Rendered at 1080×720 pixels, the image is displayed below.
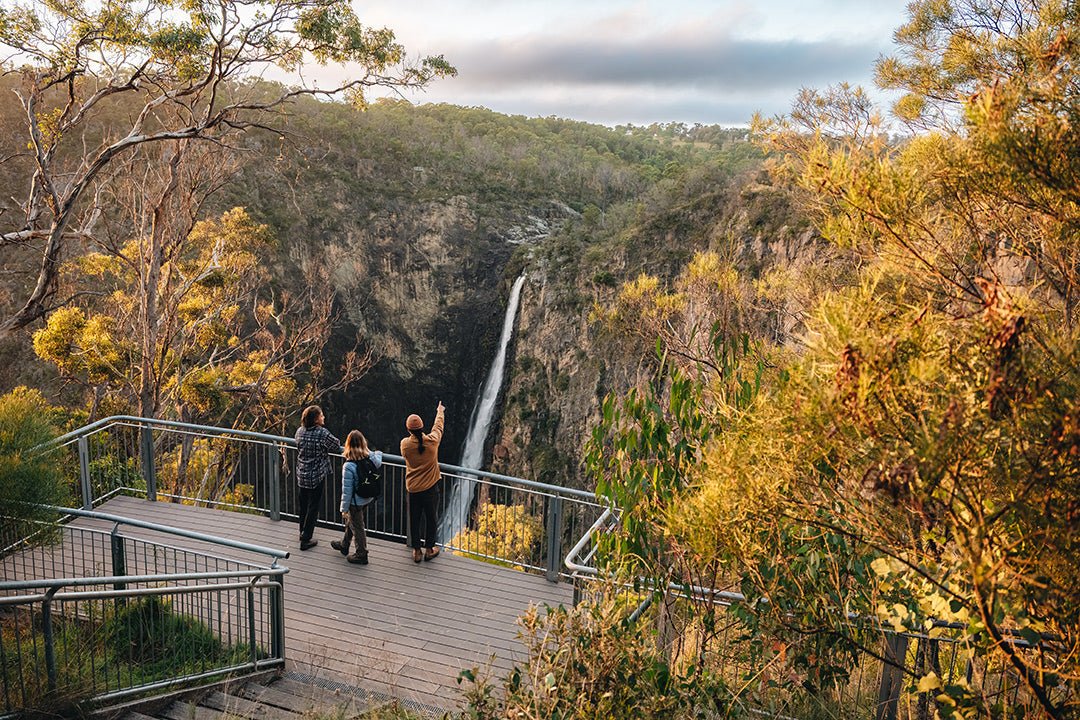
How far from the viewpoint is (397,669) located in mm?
6434

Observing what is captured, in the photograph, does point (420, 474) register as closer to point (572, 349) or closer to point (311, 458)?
point (311, 458)

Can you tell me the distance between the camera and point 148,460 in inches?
394

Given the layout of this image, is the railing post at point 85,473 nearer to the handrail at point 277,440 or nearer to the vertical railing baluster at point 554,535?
the handrail at point 277,440

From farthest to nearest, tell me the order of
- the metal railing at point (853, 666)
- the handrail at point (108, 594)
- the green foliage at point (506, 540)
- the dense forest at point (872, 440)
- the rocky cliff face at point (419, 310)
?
1. the rocky cliff face at point (419, 310)
2. the green foliage at point (506, 540)
3. the handrail at point (108, 594)
4. the metal railing at point (853, 666)
5. the dense forest at point (872, 440)

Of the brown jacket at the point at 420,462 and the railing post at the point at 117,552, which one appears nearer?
the railing post at the point at 117,552

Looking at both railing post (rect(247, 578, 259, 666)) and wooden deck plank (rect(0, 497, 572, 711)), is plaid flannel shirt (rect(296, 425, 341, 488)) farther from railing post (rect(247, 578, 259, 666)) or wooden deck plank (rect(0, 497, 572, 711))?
railing post (rect(247, 578, 259, 666))

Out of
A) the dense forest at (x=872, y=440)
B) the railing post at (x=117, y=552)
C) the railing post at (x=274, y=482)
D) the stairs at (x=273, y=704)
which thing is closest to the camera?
the dense forest at (x=872, y=440)

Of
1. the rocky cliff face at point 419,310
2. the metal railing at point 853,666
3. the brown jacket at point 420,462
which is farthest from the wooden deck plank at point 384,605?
the rocky cliff face at point 419,310

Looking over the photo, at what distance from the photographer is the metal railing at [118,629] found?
16.4ft

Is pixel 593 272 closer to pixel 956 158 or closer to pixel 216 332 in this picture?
pixel 216 332

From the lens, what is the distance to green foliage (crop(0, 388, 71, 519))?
6812 millimetres

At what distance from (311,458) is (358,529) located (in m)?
0.96

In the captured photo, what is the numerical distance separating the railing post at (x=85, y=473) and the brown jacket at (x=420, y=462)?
13.8 ft

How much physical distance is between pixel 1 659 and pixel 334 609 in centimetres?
313
